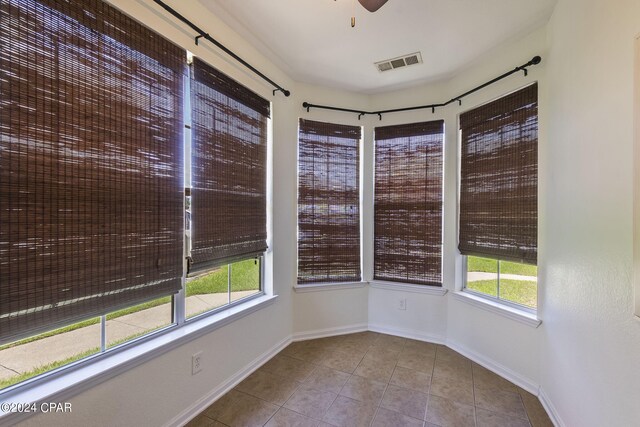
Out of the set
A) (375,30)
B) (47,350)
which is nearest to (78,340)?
(47,350)

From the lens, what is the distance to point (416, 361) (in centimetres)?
260

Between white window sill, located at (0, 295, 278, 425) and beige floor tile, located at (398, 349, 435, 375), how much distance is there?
5.46 feet

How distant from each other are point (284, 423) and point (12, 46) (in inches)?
91.7

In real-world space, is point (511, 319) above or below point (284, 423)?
above

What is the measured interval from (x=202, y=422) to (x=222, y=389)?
28cm

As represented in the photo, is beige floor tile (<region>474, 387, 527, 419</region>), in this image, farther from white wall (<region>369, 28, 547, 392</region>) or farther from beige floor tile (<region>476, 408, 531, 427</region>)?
white wall (<region>369, 28, 547, 392</region>)

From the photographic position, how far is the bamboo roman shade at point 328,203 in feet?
9.94

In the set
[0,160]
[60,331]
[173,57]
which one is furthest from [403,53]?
[60,331]

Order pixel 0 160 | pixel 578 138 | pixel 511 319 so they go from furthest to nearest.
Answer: pixel 511 319 → pixel 578 138 → pixel 0 160

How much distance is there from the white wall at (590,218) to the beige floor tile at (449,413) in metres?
0.54

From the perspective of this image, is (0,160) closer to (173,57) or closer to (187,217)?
(187,217)

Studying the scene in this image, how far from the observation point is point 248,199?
7.78 ft

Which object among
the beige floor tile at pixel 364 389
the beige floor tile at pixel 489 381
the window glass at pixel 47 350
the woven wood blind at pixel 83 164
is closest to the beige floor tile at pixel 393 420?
the beige floor tile at pixel 364 389

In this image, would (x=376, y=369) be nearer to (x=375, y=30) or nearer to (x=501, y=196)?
(x=501, y=196)
